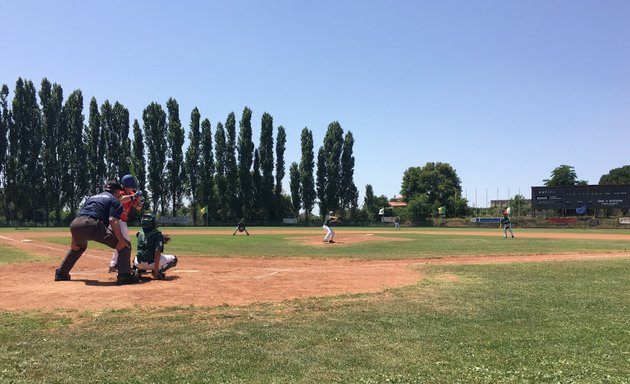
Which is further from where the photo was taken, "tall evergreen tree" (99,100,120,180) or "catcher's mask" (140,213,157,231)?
"tall evergreen tree" (99,100,120,180)

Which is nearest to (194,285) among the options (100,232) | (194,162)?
(100,232)

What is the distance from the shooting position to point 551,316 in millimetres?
6043

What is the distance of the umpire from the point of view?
798 cm

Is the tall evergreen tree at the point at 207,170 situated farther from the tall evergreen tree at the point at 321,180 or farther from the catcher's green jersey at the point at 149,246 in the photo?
the catcher's green jersey at the point at 149,246

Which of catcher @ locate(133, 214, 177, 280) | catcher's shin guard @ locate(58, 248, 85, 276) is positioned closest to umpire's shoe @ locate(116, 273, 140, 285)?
catcher @ locate(133, 214, 177, 280)

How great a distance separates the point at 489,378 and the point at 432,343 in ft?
3.28

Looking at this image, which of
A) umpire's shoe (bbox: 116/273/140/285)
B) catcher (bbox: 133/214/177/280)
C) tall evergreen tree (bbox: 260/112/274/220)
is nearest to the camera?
umpire's shoe (bbox: 116/273/140/285)

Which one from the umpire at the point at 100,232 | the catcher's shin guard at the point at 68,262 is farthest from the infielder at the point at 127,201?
Answer: the catcher's shin guard at the point at 68,262

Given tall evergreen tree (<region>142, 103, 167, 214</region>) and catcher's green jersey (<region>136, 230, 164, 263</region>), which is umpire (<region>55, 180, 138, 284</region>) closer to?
catcher's green jersey (<region>136, 230, 164, 263</region>)

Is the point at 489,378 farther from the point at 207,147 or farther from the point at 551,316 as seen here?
the point at 207,147

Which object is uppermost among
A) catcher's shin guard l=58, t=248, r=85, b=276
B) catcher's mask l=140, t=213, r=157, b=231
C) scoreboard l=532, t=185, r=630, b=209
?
scoreboard l=532, t=185, r=630, b=209

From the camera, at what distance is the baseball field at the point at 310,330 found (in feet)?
12.6

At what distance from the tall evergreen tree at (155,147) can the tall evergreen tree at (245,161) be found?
12.0m

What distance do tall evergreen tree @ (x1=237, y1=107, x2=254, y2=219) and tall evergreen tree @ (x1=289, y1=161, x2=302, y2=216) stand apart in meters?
8.64
